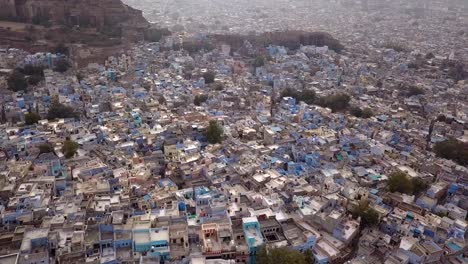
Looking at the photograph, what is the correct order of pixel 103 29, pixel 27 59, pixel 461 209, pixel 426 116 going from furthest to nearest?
pixel 103 29
pixel 27 59
pixel 426 116
pixel 461 209

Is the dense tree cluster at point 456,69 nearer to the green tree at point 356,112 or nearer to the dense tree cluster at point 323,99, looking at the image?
the dense tree cluster at point 323,99

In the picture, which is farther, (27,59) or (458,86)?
(458,86)

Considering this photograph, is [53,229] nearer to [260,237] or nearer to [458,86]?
[260,237]

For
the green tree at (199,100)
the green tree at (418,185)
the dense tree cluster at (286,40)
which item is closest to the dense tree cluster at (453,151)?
the green tree at (418,185)

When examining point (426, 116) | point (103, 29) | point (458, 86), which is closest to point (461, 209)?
point (426, 116)

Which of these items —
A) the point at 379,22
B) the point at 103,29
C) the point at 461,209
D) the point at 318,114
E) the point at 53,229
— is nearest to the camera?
the point at 53,229

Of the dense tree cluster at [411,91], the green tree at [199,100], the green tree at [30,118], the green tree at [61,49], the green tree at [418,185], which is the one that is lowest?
the green tree at [418,185]

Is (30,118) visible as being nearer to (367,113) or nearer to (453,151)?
(367,113)
